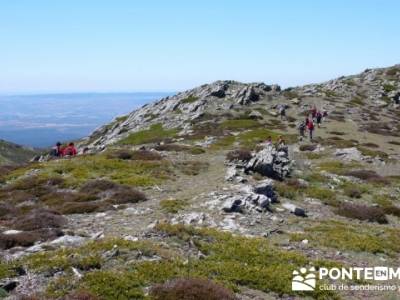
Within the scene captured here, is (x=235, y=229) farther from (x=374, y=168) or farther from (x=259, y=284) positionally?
(x=374, y=168)

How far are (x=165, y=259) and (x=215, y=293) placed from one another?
2.86 m

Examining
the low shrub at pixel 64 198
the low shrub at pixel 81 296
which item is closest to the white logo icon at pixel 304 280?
the low shrub at pixel 81 296

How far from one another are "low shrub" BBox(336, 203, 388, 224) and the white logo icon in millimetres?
10769

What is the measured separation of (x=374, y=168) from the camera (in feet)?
142

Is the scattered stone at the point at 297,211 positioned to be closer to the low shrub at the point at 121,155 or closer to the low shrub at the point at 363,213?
the low shrub at the point at 363,213

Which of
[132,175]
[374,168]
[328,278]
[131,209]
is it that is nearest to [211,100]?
[374,168]

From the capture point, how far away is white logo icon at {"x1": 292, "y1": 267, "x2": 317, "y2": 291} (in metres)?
15.0

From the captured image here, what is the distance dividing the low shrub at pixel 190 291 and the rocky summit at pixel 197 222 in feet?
0.16

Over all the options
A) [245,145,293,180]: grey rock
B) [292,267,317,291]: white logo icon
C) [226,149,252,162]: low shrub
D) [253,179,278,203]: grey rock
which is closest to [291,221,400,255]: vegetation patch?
[253,179,278,203]: grey rock

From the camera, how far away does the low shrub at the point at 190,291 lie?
12969 millimetres

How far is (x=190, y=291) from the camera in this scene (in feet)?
42.9

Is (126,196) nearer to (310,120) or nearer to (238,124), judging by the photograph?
(310,120)

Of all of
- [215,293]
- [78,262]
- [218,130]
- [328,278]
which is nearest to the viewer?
[215,293]

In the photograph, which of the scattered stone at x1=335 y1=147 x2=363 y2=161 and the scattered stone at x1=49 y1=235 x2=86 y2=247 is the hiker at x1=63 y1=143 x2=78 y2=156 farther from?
the scattered stone at x1=49 y1=235 x2=86 y2=247
